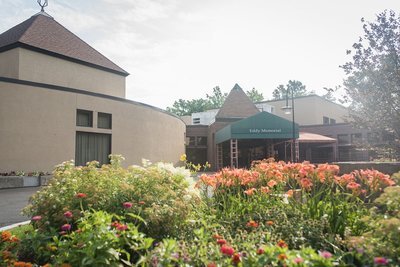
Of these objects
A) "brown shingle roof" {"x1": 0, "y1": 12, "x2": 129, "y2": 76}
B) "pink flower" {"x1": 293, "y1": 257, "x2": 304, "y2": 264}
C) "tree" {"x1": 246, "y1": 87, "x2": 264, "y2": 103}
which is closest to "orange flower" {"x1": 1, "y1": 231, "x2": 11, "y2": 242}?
"pink flower" {"x1": 293, "y1": 257, "x2": 304, "y2": 264}

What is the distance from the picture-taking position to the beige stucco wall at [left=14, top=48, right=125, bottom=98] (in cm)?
1973

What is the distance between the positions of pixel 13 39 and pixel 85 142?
820 centimetres

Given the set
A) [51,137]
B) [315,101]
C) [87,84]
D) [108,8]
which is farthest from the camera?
[315,101]

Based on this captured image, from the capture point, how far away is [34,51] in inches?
793

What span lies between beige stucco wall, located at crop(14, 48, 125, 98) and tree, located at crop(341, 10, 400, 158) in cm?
1736

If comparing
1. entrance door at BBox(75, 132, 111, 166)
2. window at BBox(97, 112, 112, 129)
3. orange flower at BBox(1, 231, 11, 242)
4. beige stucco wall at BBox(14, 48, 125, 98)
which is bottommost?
orange flower at BBox(1, 231, 11, 242)

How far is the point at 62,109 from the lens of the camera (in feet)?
60.3

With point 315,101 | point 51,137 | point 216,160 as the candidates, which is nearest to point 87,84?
point 51,137

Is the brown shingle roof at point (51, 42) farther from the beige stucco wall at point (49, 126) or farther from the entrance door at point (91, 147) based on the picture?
the entrance door at point (91, 147)

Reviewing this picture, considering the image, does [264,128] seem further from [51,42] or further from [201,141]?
[51,42]

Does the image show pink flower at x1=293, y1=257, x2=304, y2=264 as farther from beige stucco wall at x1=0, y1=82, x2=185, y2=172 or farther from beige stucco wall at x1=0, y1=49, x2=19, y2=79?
beige stucco wall at x1=0, y1=49, x2=19, y2=79

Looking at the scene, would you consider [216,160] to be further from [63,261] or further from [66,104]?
[63,261]

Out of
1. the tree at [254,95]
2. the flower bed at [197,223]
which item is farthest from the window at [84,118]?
the tree at [254,95]

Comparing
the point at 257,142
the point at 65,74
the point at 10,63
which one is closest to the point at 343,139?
the point at 257,142
